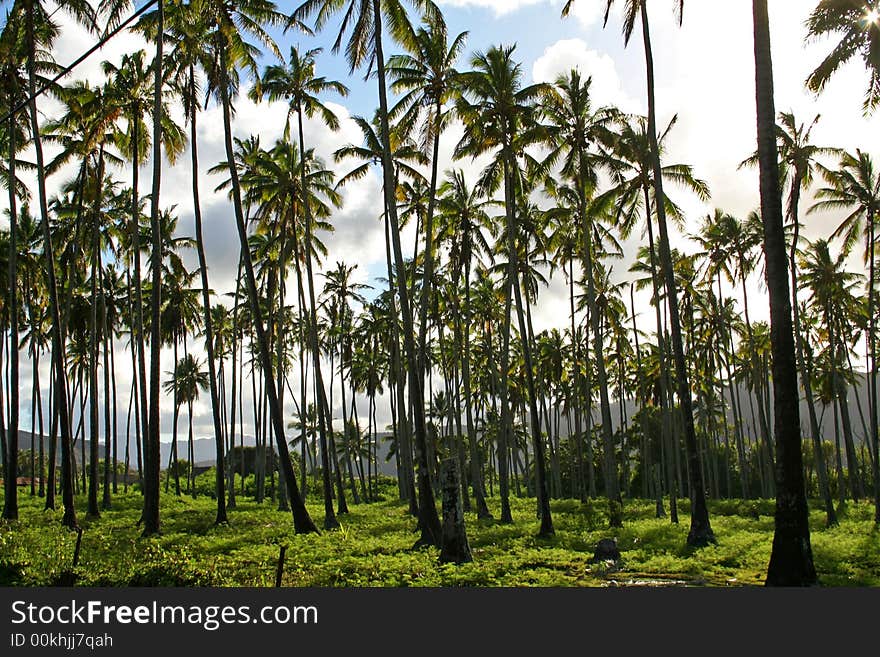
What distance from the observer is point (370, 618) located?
7945mm

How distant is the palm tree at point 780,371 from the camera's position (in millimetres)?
10719

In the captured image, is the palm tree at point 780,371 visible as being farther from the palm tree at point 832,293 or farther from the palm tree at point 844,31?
the palm tree at point 832,293

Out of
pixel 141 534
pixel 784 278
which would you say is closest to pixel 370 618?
pixel 784 278

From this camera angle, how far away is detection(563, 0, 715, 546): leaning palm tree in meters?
18.5

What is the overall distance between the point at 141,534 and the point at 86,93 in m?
15.2

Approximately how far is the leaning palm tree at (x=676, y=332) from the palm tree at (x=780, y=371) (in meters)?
6.71

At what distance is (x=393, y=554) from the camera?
16.8 m

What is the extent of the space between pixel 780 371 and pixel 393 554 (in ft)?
33.4

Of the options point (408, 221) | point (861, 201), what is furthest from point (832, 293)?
point (408, 221)

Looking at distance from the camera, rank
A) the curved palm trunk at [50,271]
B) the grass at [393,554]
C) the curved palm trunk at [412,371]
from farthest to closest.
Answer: the curved palm trunk at [50,271] → the curved palm trunk at [412,371] → the grass at [393,554]

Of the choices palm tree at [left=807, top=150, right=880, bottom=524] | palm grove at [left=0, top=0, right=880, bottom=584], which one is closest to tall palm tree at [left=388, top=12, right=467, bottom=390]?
palm grove at [left=0, top=0, right=880, bottom=584]

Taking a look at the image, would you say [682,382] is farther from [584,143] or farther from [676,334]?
[584,143]

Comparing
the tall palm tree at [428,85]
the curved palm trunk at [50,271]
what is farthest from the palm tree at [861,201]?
the curved palm trunk at [50,271]

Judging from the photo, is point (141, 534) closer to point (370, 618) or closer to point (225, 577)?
point (225, 577)
